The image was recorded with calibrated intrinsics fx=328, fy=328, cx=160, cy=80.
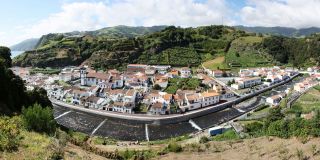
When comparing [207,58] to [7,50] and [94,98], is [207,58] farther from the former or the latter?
[7,50]

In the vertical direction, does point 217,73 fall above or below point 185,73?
below

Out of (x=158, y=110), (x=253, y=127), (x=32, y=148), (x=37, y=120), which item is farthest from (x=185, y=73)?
(x=32, y=148)

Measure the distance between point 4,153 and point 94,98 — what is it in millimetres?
38486

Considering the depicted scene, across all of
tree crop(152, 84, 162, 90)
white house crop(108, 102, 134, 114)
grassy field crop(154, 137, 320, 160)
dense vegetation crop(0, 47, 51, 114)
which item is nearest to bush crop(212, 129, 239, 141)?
grassy field crop(154, 137, 320, 160)

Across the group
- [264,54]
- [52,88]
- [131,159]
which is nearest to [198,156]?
[131,159]

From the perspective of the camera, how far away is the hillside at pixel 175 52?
8200cm

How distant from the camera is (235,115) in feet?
150

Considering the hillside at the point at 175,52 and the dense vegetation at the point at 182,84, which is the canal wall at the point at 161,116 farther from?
the hillside at the point at 175,52

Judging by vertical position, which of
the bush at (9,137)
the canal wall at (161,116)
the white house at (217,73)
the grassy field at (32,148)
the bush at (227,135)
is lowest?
the bush at (227,135)

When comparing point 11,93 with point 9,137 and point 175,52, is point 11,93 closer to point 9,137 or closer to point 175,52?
point 9,137

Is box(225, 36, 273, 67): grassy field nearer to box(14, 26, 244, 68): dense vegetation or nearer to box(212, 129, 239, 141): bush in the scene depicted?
box(14, 26, 244, 68): dense vegetation

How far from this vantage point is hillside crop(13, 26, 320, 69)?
82000 millimetres

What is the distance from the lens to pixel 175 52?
86250mm

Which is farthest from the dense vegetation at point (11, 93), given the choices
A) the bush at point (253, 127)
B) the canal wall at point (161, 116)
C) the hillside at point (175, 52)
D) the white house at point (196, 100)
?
the hillside at point (175, 52)
